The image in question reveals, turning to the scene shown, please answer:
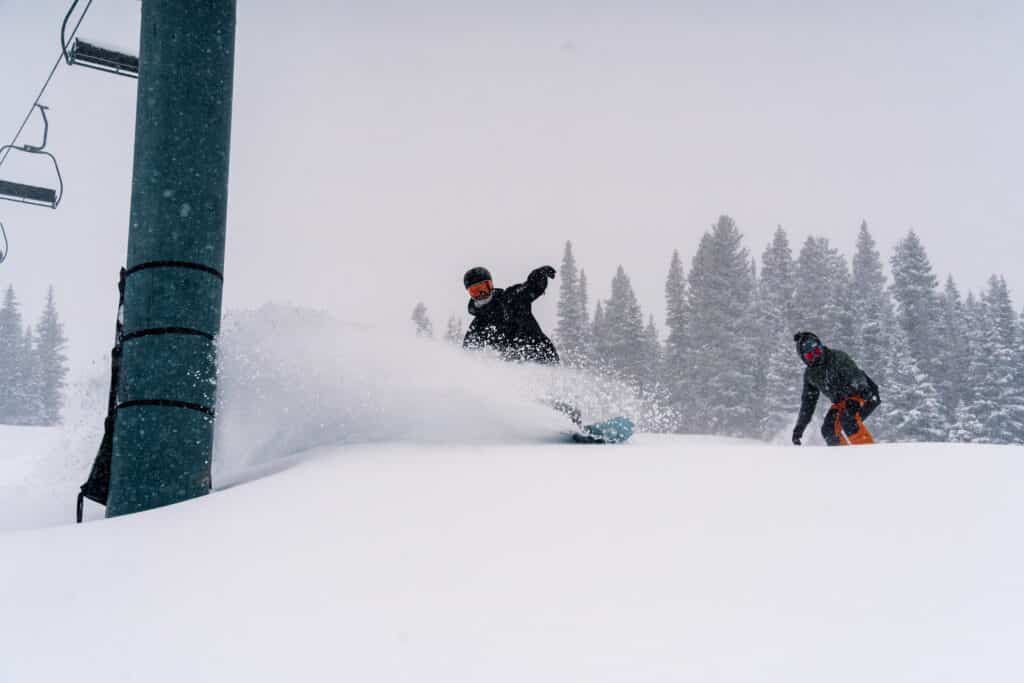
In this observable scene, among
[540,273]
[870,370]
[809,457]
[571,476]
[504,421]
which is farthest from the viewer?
[870,370]

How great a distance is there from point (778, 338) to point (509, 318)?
3636 cm

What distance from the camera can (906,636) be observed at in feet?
5.78

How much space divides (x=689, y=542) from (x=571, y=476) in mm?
803

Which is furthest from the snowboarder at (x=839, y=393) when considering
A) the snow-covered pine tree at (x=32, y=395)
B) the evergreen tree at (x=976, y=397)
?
the snow-covered pine tree at (x=32, y=395)

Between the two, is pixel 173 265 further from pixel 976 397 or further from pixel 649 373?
pixel 649 373

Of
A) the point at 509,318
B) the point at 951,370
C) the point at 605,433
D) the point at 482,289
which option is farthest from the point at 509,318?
the point at 951,370

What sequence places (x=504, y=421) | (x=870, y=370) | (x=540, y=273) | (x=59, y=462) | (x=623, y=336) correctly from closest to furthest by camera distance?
1. (x=504, y=421)
2. (x=59, y=462)
3. (x=540, y=273)
4. (x=870, y=370)
5. (x=623, y=336)

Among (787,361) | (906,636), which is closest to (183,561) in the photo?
(906,636)

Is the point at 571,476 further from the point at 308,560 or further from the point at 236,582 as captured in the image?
the point at 236,582

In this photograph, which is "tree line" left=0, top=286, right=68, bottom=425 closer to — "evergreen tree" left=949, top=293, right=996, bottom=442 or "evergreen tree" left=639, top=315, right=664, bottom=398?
"evergreen tree" left=639, top=315, right=664, bottom=398

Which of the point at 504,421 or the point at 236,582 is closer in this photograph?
the point at 236,582

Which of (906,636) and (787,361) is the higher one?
(787,361)

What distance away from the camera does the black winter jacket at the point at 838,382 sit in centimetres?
856

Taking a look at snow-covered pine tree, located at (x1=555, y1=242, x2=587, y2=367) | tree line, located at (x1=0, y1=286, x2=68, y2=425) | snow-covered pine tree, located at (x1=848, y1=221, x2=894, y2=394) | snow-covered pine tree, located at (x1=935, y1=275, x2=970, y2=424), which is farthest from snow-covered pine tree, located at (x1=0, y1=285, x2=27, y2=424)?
snow-covered pine tree, located at (x1=935, y1=275, x2=970, y2=424)
